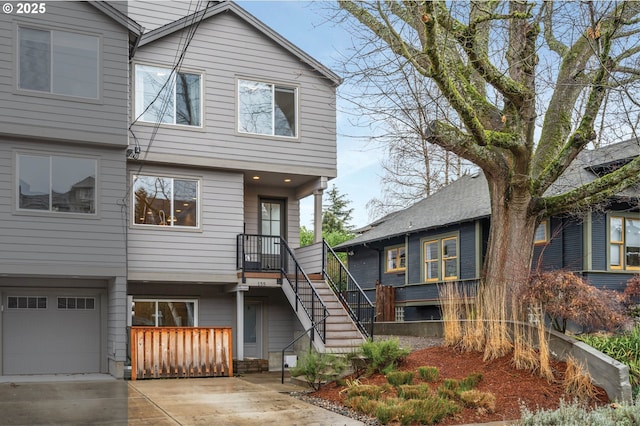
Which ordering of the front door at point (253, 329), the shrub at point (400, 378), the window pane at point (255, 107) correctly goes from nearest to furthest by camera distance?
the shrub at point (400, 378) → the window pane at point (255, 107) → the front door at point (253, 329)

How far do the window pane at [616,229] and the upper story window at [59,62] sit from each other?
13601 millimetres

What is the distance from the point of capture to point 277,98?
56.7ft

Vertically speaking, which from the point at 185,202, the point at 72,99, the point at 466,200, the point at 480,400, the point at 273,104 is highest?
the point at 273,104

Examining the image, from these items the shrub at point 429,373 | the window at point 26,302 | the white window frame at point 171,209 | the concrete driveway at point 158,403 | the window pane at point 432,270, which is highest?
the white window frame at point 171,209

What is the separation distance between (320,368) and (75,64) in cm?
848

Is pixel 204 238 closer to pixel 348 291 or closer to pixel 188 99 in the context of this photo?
pixel 188 99

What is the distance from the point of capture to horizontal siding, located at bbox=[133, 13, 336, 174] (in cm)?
1595

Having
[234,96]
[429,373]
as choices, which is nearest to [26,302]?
[234,96]

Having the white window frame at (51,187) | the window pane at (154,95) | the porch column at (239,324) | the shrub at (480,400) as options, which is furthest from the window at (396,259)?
the shrub at (480,400)

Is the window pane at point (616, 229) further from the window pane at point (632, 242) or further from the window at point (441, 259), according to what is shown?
the window at point (441, 259)

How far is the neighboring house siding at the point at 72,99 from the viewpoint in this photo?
540 inches

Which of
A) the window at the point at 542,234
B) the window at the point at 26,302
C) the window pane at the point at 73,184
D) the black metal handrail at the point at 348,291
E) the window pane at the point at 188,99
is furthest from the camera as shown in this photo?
the window at the point at 542,234

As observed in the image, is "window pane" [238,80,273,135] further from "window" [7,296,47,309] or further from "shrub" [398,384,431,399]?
"shrub" [398,384,431,399]

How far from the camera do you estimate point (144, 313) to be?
1633 cm
